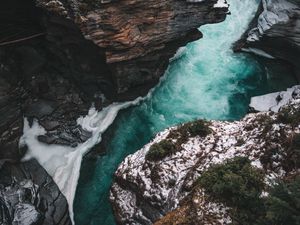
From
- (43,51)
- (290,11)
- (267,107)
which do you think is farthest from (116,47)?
(290,11)

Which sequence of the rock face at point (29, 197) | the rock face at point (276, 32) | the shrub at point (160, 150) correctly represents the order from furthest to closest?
the rock face at point (276, 32) → the rock face at point (29, 197) → the shrub at point (160, 150)

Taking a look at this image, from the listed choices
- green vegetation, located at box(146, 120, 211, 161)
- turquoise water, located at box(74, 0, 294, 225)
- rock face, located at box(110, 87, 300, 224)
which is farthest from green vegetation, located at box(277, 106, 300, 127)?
turquoise water, located at box(74, 0, 294, 225)

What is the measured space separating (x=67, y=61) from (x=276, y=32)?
41.4 feet

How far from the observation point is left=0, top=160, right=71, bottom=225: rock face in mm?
17500

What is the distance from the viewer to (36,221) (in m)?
17.5

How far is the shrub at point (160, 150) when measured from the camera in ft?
40.6

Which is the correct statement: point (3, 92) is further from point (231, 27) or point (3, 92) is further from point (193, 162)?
point (231, 27)

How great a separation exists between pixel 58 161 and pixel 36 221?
3.60 meters

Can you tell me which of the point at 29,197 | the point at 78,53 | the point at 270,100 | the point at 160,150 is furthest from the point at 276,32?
the point at 29,197

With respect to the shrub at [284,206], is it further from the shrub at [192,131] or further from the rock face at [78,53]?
the rock face at [78,53]

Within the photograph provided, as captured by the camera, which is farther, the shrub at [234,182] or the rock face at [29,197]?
the rock face at [29,197]

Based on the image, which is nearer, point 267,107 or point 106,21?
point 106,21

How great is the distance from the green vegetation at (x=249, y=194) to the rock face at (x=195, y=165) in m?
0.27

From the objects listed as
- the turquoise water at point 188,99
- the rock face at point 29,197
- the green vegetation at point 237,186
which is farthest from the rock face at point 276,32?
the green vegetation at point 237,186
